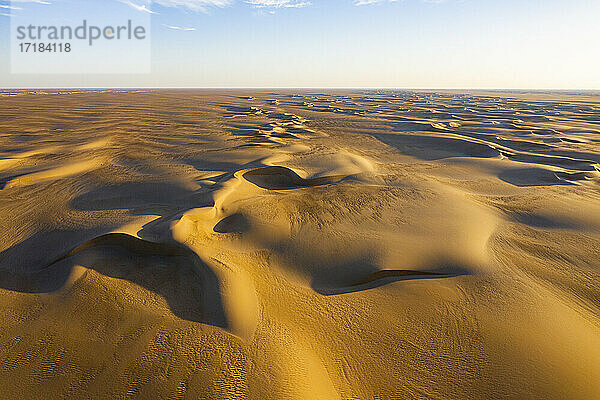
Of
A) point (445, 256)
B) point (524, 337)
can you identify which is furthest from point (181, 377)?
point (445, 256)

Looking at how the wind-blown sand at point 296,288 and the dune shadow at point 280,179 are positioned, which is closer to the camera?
the wind-blown sand at point 296,288

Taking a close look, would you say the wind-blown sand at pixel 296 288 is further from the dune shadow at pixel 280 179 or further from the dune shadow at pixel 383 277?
the dune shadow at pixel 280 179

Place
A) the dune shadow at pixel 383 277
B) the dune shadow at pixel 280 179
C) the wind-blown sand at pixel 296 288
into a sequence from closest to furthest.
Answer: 1. the wind-blown sand at pixel 296 288
2. the dune shadow at pixel 383 277
3. the dune shadow at pixel 280 179

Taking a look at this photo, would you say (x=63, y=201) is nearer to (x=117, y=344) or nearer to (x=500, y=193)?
(x=117, y=344)

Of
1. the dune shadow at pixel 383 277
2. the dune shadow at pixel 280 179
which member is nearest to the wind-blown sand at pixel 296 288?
the dune shadow at pixel 383 277

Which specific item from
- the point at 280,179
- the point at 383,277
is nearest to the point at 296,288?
the point at 383,277

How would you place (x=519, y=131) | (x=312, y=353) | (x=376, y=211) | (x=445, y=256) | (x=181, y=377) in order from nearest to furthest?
1. (x=181, y=377)
2. (x=312, y=353)
3. (x=445, y=256)
4. (x=376, y=211)
5. (x=519, y=131)

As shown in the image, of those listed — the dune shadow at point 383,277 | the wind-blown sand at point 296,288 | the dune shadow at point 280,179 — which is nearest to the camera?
the wind-blown sand at point 296,288

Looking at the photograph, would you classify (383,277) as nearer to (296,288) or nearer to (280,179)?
(296,288)
